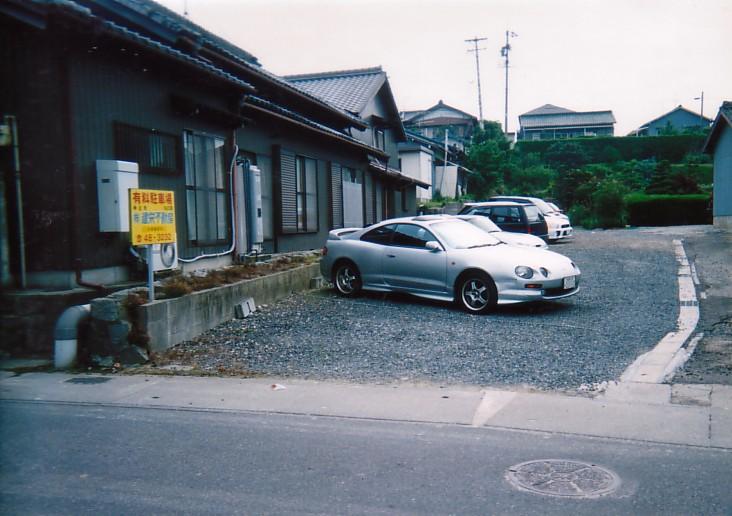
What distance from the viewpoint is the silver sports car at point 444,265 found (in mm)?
10219

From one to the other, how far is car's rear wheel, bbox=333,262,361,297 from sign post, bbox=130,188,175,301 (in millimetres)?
3998

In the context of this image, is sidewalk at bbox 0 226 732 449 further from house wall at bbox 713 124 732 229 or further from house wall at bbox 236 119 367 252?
house wall at bbox 713 124 732 229

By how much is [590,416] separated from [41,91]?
7.11 m

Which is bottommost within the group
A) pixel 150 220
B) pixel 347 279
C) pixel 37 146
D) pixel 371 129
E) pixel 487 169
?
pixel 347 279

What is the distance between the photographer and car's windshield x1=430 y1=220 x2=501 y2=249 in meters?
11.1

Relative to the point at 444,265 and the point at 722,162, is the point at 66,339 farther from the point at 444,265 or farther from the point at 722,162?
the point at 722,162

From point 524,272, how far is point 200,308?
476 centimetres

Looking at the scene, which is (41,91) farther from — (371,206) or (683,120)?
(683,120)

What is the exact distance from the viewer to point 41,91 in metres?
8.14

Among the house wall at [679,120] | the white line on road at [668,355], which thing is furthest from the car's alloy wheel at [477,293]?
the house wall at [679,120]

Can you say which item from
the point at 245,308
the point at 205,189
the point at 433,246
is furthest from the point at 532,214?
the point at 245,308

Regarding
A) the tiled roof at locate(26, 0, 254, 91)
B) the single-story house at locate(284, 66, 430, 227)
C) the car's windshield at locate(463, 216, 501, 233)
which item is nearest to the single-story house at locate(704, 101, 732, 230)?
the single-story house at locate(284, 66, 430, 227)

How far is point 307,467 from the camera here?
4.57 meters

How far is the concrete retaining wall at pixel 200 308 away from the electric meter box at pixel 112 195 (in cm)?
128
